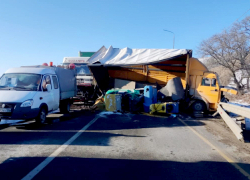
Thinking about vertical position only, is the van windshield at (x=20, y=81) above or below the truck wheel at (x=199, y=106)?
above

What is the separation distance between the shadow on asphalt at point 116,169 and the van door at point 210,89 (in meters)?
7.90

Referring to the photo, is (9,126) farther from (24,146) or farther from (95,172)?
(95,172)

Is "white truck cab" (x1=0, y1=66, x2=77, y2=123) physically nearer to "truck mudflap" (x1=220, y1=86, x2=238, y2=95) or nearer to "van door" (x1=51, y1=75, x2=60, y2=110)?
"van door" (x1=51, y1=75, x2=60, y2=110)

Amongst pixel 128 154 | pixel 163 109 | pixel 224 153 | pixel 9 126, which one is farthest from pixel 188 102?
pixel 9 126

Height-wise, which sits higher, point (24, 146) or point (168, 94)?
point (168, 94)

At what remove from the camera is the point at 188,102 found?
12867 mm

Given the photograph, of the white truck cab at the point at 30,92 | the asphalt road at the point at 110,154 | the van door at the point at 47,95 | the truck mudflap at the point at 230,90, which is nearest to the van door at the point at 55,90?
the white truck cab at the point at 30,92

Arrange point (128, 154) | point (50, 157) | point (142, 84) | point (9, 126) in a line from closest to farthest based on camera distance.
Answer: point (50, 157) < point (128, 154) < point (9, 126) < point (142, 84)

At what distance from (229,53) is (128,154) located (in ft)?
61.7

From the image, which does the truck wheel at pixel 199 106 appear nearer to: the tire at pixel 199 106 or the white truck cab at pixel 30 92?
the tire at pixel 199 106

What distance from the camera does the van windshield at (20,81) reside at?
8.32 m

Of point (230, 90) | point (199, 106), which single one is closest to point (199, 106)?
point (199, 106)

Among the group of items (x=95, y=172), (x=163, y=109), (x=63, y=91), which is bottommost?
(x=95, y=172)

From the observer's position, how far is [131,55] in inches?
572
